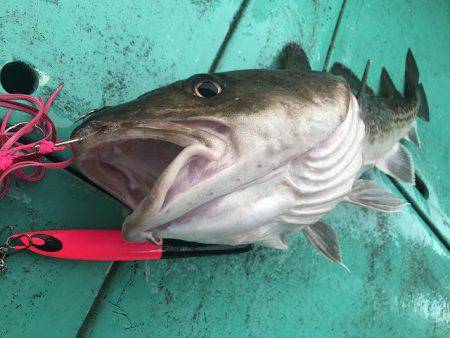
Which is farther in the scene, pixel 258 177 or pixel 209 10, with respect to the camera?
pixel 209 10

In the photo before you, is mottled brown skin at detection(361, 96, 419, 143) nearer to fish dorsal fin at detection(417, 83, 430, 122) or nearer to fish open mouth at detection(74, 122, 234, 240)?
fish dorsal fin at detection(417, 83, 430, 122)

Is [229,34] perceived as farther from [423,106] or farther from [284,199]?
[423,106]

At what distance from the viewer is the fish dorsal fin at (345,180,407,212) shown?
1714 mm

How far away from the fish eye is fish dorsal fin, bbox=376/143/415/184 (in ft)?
5.02

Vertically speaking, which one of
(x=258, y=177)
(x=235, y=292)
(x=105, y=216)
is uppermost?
(x=258, y=177)

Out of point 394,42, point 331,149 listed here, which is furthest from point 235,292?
point 394,42

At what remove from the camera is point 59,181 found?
4.34 feet

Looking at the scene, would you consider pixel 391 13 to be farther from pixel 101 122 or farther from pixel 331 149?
pixel 101 122

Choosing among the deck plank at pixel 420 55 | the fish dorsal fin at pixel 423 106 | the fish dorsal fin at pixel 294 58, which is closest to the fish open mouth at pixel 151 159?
the fish dorsal fin at pixel 294 58

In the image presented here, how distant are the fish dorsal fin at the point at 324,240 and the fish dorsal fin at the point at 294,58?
0.71 meters

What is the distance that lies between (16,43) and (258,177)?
86 cm

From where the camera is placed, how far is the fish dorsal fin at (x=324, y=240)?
164 centimetres

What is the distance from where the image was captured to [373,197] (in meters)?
1.73

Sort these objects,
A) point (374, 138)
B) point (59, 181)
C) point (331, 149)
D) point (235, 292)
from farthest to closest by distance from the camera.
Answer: point (374, 138) < point (235, 292) < point (59, 181) < point (331, 149)
